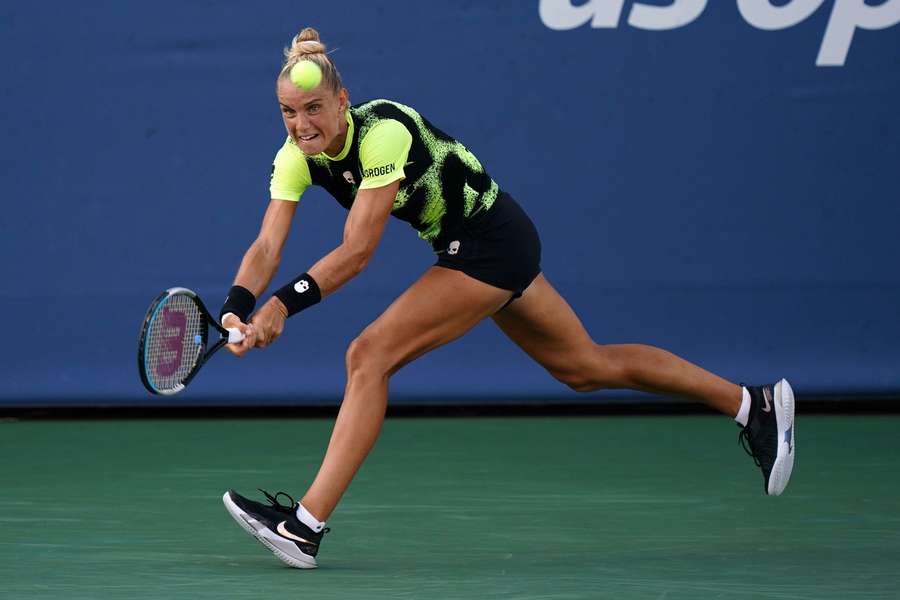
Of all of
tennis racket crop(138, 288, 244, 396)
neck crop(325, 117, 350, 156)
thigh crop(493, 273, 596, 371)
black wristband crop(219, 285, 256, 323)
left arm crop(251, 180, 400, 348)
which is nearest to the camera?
tennis racket crop(138, 288, 244, 396)

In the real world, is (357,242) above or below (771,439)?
above

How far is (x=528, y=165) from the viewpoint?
740 centimetres

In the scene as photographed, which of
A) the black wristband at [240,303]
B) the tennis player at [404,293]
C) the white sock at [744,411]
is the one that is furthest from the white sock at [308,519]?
the white sock at [744,411]

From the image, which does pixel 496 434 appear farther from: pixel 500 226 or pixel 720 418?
pixel 500 226

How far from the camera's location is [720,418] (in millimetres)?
7648

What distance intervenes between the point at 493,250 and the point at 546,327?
0.33m

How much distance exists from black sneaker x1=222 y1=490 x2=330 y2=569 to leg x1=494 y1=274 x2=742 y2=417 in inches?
37.0

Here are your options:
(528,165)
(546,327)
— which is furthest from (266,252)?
(528,165)

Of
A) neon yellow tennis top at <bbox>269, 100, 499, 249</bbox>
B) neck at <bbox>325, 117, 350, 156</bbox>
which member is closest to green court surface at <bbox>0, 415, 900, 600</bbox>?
neon yellow tennis top at <bbox>269, 100, 499, 249</bbox>

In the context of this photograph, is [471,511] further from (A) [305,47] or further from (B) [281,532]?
(A) [305,47]

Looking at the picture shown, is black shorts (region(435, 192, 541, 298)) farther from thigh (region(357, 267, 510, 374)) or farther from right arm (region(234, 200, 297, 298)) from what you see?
right arm (region(234, 200, 297, 298))

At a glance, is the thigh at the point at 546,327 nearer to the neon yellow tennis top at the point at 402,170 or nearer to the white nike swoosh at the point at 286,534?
the neon yellow tennis top at the point at 402,170

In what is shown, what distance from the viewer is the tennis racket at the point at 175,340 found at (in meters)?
4.12

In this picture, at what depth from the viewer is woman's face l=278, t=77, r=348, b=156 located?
4.34 metres
